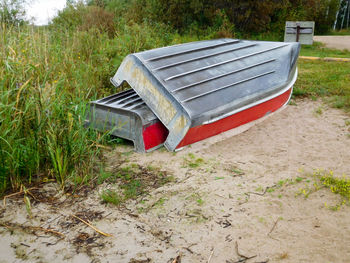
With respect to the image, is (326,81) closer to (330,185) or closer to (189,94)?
(189,94)

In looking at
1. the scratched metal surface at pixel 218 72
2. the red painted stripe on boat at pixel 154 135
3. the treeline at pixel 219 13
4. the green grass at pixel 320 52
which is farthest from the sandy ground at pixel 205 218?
the treeline at pixel 219 13

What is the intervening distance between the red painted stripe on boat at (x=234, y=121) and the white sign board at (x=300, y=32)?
211 inches

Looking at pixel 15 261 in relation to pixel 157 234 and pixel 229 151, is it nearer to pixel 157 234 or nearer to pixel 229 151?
pixel 157 234

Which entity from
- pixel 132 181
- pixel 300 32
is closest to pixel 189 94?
pixel 132 181

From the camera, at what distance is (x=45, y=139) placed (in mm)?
3064

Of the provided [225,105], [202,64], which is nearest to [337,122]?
[225,105]

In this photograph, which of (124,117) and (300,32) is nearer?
(124,117)

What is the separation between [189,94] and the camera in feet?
12.5

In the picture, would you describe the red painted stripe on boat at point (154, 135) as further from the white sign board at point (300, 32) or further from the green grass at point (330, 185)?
the white sign board at point (300, 32)

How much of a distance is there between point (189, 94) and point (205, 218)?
5.31 ft

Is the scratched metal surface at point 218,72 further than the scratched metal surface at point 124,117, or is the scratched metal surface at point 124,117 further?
the scratched metal surface at point 218,72

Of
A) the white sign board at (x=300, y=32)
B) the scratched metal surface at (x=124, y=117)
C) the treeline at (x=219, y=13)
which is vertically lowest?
the scratched metal surface at (x=124, y=117)

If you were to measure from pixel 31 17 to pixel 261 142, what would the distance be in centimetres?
400

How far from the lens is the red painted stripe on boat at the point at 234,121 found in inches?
147
